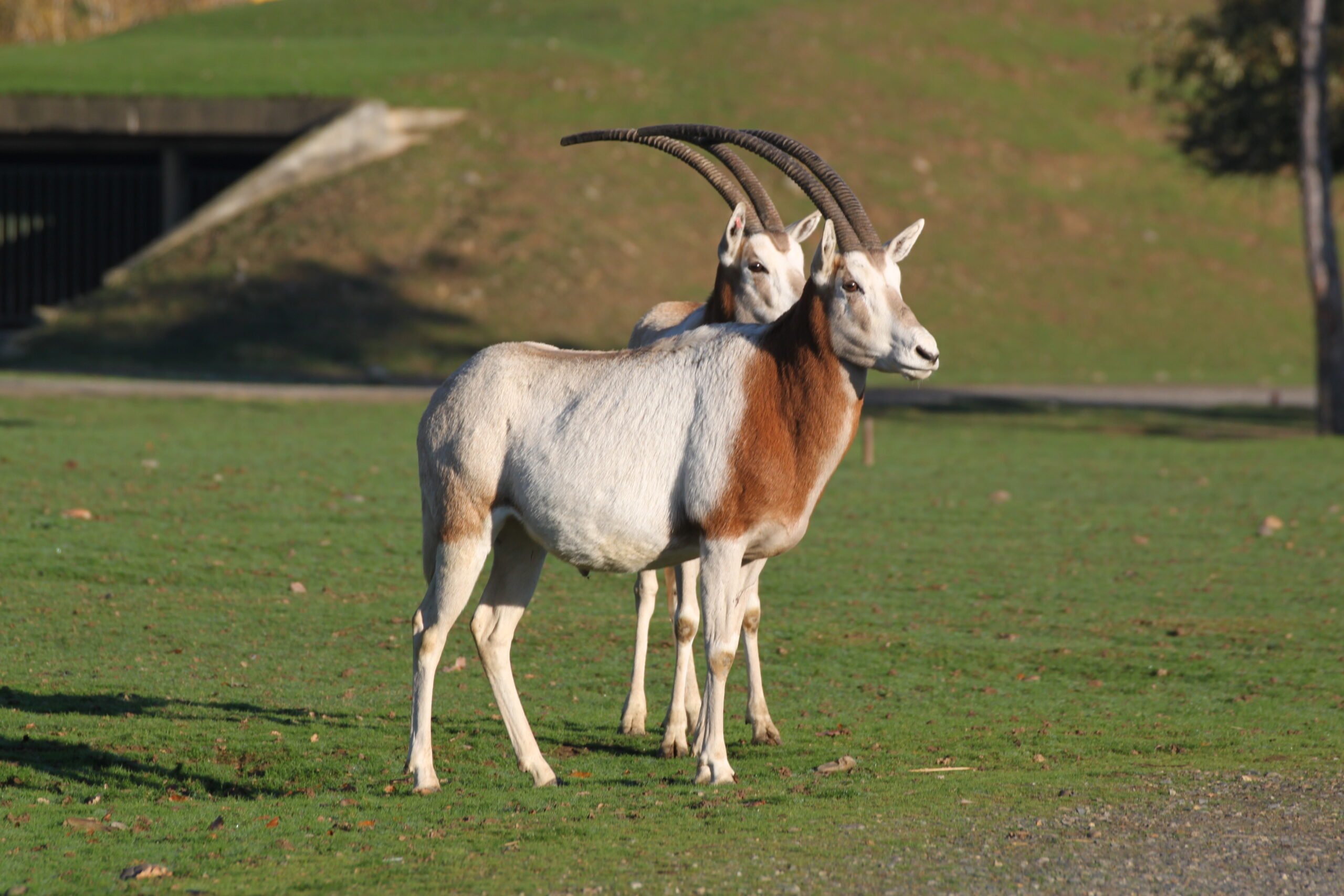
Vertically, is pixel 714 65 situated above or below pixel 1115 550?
above

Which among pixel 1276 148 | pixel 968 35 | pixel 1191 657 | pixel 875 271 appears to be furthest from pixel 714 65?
pixel 875 271

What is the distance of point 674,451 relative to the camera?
706cm

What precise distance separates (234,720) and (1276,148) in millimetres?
24069

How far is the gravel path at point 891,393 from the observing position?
2525 centimetres

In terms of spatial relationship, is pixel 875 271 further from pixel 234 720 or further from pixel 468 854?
pixel 234 720

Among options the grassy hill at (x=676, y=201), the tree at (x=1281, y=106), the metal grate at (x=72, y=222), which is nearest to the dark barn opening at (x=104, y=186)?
the metal grate at (x=72, y=222)

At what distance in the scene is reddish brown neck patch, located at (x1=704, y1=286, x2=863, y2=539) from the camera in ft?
22.8

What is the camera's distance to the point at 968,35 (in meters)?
49.6

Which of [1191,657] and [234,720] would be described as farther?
[1191,657]

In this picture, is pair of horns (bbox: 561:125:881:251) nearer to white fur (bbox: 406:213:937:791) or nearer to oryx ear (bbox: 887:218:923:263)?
oryx ear (bbox: 887:218:923:263)

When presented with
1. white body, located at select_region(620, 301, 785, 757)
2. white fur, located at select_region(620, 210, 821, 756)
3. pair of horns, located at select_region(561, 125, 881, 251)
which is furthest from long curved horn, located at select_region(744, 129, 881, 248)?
white body, located at select_region(620, 301, 785, 757)

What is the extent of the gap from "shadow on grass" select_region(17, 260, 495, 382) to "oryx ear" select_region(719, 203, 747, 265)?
2163 centimetres

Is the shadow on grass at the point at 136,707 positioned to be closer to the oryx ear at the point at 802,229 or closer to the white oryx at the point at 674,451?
the white oryx at the point at 674,451

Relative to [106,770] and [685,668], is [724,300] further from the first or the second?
[106,770]
